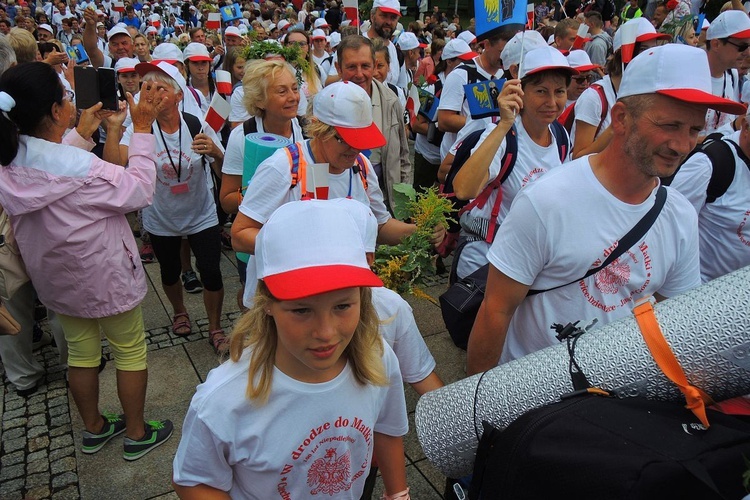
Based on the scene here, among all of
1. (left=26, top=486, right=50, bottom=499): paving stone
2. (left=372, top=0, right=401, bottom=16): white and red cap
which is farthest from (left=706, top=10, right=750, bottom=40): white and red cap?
(left=26, top=486, right=50, bottom=499): paving stone

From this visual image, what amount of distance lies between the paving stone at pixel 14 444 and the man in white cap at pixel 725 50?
5.41 m

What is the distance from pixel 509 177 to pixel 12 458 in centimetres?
334

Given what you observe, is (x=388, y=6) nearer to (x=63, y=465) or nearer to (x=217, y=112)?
(x=217, y=112)

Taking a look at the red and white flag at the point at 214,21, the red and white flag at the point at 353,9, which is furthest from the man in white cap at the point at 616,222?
the red and white flag at the point at 214,21

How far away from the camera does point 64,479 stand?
3.33 metres

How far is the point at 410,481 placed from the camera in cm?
331

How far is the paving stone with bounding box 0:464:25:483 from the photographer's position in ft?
10.9

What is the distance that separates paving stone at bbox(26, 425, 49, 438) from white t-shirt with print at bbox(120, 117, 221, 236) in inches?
61.4

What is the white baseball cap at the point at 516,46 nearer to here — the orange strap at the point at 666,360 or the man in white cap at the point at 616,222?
the man in white cap at the point at 616,222

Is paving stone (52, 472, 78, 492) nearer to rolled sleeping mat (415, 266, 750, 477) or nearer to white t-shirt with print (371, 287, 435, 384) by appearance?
white t-shirt with print (371, 287, 435, 384)

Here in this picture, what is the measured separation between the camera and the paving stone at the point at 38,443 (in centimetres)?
358

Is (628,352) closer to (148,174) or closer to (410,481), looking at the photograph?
(410,481)

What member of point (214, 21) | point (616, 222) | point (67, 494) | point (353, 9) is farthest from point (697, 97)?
point (214, 21)

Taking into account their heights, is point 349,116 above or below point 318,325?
above
